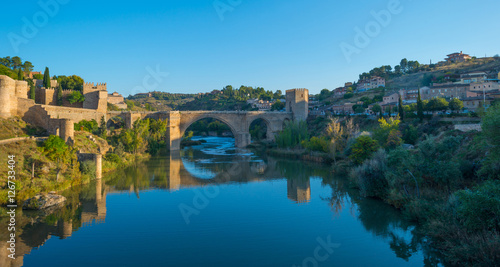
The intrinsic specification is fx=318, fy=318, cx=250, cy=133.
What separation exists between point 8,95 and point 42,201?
10836 mm

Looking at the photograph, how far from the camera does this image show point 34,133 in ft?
59.7

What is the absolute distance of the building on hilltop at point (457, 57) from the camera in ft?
220

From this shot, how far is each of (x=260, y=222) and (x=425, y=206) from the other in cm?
526

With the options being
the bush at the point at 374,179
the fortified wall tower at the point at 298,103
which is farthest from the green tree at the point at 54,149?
the fortified wall tower at the point at 298,103

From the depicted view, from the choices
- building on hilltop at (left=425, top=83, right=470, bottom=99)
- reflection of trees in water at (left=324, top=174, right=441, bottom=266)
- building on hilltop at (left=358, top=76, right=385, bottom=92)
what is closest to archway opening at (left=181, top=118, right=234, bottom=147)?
building on hilltop at (left=358, top=76, right=385, bottom=92)

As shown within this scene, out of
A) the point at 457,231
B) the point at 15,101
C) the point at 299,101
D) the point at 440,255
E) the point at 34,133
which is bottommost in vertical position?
the point at 440,255

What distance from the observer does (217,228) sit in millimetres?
9891

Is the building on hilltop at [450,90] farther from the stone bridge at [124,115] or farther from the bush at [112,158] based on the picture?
the bush at [112,158]

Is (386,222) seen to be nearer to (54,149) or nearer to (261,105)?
(54,149)

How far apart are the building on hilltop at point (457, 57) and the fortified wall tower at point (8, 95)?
3018 inches

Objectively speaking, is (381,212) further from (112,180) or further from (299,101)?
(299,101)

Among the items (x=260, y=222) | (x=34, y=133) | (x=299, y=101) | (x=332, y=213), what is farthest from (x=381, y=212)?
(x=299, y=101)

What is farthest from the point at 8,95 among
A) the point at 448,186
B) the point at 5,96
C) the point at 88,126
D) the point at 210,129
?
the point at 210,129

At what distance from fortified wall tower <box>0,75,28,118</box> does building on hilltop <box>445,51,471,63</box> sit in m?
76.6
